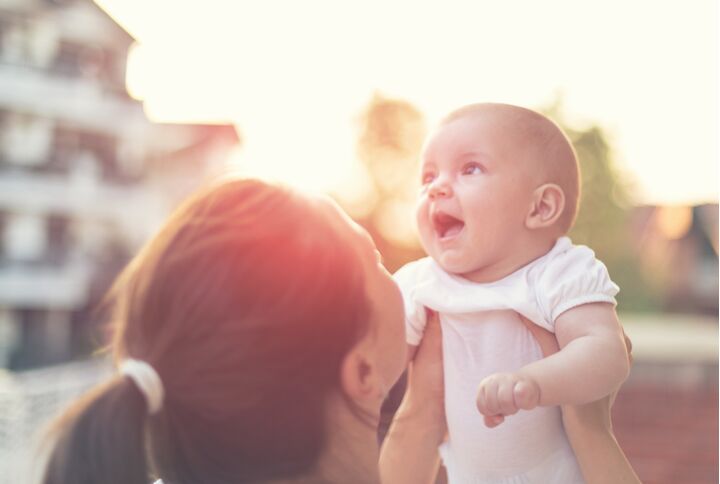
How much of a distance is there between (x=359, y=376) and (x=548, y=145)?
18 cm

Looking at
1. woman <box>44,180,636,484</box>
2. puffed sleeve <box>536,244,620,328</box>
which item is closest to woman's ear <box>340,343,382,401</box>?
woman <box>44,180,636,484</box>

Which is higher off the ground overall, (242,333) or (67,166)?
(242,333)

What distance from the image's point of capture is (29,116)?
24.2ft

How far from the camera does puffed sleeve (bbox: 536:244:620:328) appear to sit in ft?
1.68

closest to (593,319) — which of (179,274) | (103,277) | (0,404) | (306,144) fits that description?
(179,274)

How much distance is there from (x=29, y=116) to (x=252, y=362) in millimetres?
7451

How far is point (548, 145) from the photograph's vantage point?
551mm

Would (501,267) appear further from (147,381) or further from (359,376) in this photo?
(147,381)

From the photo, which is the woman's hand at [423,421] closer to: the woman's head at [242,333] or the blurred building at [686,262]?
the woman's head at [242,333]

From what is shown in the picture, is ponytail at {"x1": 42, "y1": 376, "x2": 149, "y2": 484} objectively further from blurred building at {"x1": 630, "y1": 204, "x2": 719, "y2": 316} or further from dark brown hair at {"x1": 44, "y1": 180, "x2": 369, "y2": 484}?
blurred building at {"x1": 630, "y1": 204, "x2": 719, "y2": 316}

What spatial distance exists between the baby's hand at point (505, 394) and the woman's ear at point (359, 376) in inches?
2.9

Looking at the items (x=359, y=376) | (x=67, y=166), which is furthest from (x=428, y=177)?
(x=67, y=166)

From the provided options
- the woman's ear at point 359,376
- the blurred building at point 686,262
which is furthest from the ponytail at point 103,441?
the blurred building at point 686,262

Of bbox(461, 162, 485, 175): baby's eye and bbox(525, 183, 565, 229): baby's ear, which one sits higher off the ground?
bbox(461, 162, 485, 175): baby's eye
